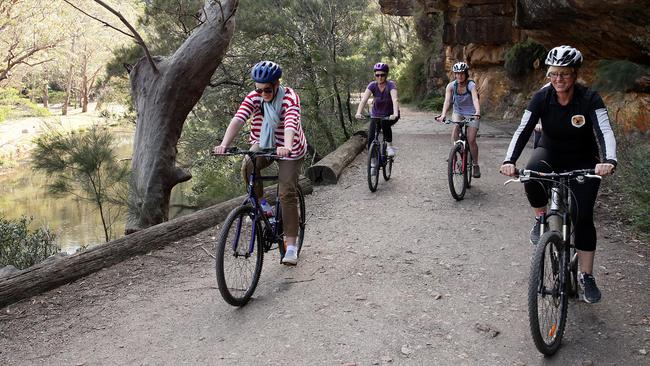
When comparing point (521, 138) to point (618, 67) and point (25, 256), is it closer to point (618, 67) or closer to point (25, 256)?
point (25, 256)

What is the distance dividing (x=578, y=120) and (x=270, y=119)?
2.43 meters

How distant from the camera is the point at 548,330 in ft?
12.5

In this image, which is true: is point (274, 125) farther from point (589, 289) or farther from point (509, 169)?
point (589, 289)

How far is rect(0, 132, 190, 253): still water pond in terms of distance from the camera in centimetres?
1961

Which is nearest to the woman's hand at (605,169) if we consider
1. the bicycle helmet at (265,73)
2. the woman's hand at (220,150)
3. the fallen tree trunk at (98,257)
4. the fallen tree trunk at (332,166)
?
the bicycle helmet at (265,73)

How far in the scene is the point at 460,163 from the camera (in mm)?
8531

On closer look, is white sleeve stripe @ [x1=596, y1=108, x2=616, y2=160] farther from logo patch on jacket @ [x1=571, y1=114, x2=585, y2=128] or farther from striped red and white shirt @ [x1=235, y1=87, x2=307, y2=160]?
striped red and white shirt @ [x1=235, y1=87, x2=307, y2=160]

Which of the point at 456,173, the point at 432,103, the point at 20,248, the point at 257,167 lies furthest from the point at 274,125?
the point at 432,103

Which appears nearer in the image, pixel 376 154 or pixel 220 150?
pixel 220 150

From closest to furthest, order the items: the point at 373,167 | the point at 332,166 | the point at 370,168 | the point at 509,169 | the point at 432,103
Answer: the point at 509,169 < the point at 370,168 < the point at 373,167 < the point at 332,166 < the point at 432,103

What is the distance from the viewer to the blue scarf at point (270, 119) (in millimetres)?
5156

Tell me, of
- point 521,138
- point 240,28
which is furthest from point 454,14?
point 521,138

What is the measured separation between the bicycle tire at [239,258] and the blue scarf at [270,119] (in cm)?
61

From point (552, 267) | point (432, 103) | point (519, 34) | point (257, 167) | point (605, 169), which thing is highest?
point (519, 34)
